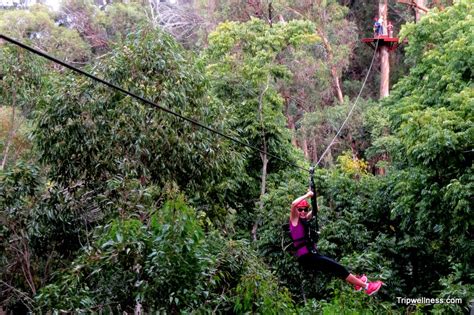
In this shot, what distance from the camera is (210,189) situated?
25.6ft

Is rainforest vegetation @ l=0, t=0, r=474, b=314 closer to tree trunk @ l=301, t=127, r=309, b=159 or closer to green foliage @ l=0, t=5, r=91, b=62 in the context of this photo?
tree trunk @ l=301, t=127, r=309, b=159

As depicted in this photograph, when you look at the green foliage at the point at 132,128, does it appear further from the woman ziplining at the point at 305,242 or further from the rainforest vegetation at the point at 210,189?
the woman ziplining at the point at 305,242

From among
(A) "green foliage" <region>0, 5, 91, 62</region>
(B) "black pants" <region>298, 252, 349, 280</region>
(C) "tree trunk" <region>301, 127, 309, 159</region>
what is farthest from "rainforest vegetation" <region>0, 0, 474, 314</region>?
(A) "green foliage" <region>0, 5, 91, 62</region>

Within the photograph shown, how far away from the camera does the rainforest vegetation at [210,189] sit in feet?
14.7

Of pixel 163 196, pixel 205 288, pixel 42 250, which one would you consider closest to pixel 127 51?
pixel 163 196

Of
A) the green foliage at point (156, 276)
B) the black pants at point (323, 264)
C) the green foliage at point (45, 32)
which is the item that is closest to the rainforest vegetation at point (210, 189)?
the green foliage at point (156, 276)

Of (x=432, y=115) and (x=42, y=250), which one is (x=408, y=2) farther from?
(x=42, y=250)

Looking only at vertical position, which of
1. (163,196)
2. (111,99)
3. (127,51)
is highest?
(127,51)

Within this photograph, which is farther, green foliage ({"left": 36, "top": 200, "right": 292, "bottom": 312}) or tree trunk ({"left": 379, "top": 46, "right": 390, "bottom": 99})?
tree trunk ({"left": 379, "top": 46, "right": 390, "bottom": 99})

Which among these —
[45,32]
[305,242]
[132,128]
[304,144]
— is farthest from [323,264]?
[45,32]

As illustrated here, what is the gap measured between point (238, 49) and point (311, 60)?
718 cm

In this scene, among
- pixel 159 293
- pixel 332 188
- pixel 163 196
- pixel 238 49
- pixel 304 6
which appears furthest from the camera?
pixel 304 6

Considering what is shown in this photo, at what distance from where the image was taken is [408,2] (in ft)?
61.3

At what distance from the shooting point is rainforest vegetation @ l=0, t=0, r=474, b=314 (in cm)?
448
